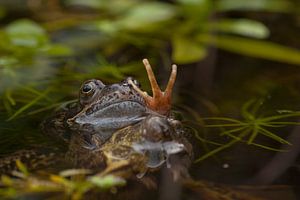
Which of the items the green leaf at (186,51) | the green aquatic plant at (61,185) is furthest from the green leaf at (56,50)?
the green aquatic plant at (61,185)

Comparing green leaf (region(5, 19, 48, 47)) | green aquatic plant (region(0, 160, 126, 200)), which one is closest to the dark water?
green leaf (region(5, 19, 48, 47))

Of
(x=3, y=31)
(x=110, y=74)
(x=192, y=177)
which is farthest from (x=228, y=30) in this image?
(x=192, y=177)

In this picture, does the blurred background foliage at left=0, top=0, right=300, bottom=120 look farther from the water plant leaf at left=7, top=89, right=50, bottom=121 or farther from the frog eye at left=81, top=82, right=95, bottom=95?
the frog eye at left=81, top=82, right=95, bottom=95

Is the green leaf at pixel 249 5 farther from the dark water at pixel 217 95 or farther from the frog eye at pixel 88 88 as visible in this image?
the frog eye at pixel 88 88

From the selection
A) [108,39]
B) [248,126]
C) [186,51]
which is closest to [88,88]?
[248,126]

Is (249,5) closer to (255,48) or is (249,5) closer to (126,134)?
(255,48)
